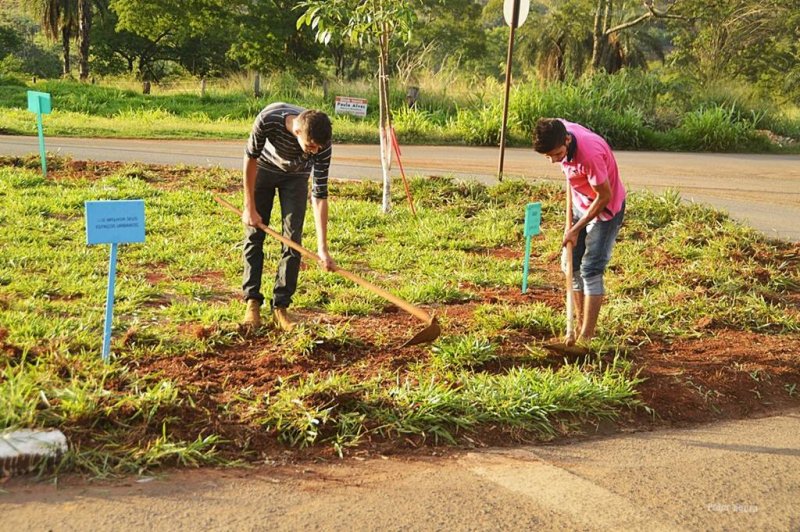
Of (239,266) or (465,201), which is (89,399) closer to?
(239,266)

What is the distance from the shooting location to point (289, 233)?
5332 millimetres

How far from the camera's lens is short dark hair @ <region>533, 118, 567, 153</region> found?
14.7 ft

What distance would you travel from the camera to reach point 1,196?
8797mm

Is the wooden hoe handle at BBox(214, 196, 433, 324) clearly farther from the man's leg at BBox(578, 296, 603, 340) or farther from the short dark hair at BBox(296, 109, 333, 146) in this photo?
the man's leg at BBox(578, 296, 603, 340)

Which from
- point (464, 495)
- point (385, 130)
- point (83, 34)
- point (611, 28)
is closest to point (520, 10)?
point (385, 130)

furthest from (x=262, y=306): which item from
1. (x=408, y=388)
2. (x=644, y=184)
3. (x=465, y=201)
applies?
(x=644, y=184)

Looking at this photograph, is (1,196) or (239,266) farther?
(1,196)

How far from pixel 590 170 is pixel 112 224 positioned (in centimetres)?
269

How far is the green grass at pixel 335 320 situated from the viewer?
373cm

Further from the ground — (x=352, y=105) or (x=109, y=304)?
(x=352, y=105)

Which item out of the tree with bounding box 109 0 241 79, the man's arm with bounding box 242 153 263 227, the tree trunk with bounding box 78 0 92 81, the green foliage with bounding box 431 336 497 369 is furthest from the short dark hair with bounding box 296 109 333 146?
the tree trunk with bounding box 78 0 92 81

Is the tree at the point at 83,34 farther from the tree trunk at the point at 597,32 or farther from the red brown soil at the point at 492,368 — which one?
the red brown soil at the point at 492,368

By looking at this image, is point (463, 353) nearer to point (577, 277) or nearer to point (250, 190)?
point (577, 277)

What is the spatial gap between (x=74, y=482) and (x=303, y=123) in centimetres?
221
